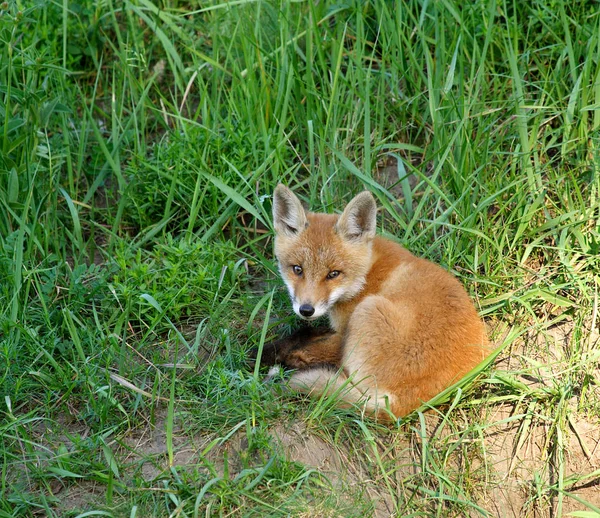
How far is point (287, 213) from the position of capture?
4805 millimetres

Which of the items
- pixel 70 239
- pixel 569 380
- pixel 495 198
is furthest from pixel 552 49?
pixel 70 239

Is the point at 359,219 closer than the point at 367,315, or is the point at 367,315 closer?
the point at 367,315

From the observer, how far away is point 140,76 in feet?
19.9

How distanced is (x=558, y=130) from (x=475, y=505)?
2.86 meters

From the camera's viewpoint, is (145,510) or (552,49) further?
(552,49)

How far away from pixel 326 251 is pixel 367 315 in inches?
22.8

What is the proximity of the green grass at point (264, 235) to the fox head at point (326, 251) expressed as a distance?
13.1 inches

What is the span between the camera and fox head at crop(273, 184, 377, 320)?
4590 mm

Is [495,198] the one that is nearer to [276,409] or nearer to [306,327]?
[306,327]

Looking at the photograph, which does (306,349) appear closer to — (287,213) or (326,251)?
(326,251)

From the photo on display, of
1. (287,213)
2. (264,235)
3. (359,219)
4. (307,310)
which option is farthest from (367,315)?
(264,235)

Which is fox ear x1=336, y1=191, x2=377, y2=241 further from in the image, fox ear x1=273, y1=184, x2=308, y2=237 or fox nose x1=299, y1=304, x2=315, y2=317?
fox nose x1=299, y1=304, x2=315, y2=317

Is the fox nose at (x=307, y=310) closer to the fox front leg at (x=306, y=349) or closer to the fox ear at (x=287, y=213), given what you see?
the fox front leg at (x=306, y=349)

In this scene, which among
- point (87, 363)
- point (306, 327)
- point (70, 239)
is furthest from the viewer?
point (70, 239)
